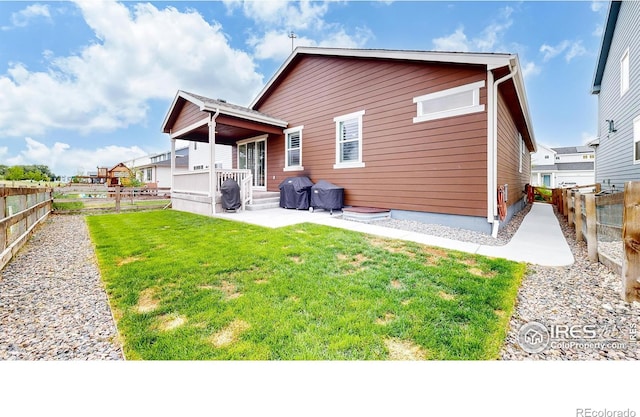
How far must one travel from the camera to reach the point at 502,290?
273cm

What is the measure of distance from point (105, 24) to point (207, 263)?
13.0 feet

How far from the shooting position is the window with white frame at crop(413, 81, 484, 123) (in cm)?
564

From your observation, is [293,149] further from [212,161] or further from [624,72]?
[624,72]

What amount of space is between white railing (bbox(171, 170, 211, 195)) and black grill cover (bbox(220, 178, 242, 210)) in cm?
61

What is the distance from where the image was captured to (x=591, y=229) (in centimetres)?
396

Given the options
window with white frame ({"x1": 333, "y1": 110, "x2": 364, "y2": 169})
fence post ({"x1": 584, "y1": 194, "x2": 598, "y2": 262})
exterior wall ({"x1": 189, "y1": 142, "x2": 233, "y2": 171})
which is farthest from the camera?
exterior wall ({"x1": 189, "y1": 142, "x2": 233, "y2": 171})

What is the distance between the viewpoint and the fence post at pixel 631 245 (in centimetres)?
253

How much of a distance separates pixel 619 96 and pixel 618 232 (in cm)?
955

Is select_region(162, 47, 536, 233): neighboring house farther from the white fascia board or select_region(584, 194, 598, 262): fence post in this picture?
select_region(584, 194, 598, 262): fence post

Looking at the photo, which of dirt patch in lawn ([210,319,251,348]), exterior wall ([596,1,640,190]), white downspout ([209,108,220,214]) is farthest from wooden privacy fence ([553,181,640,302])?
white downspout ([209,108,220,214])

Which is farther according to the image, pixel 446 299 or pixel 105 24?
pixel 105 24

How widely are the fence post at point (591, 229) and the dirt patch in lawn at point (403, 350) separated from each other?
151 inches
